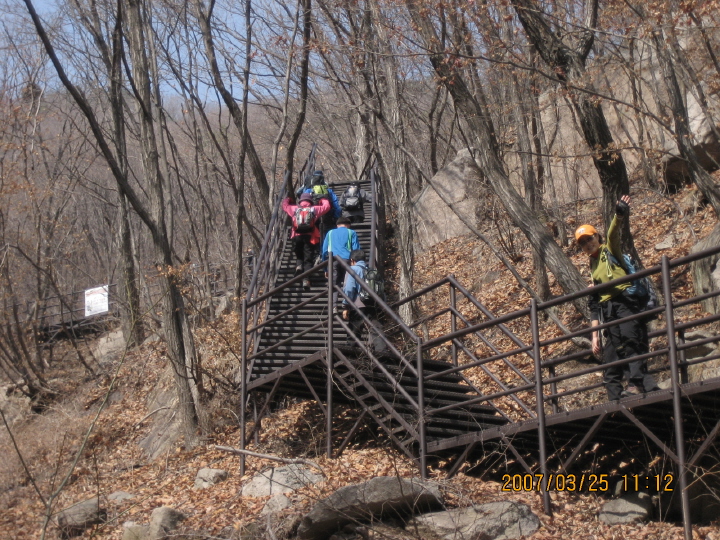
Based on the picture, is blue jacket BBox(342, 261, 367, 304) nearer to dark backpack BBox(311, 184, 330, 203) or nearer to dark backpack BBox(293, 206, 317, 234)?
dark backpack BBox(293, 206, 317, 234)

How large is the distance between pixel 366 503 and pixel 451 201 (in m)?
13.5

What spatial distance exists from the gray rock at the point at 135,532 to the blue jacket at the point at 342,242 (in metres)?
4.52

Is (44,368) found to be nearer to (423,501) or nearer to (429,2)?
(429,2)

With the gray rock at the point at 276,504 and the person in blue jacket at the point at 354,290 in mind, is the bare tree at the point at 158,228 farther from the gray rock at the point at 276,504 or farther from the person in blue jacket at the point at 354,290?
the gray rock at the point at 276,504

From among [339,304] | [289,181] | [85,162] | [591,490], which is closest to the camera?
[591,490]

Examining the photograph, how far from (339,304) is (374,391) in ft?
10.0

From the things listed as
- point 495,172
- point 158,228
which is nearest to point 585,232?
point 495,172

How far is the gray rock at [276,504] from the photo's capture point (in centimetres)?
692

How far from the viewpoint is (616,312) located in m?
6.50

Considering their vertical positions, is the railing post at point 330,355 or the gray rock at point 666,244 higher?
the gray rock at point 666,244

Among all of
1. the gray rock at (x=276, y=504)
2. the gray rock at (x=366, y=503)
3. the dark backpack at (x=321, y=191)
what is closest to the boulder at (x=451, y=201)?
the dark backpack at (x=321, y=191)

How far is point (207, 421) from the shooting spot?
11688mm

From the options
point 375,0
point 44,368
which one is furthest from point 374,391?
point 44,368
